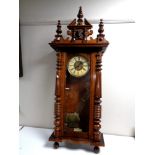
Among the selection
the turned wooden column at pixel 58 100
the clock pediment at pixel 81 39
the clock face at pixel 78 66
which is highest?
the clock pediment at pixel 81 39

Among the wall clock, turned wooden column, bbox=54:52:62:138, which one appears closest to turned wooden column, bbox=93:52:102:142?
the wall clock

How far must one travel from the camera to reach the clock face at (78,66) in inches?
42.0

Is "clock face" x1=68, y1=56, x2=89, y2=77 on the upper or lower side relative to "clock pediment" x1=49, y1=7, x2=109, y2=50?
lower

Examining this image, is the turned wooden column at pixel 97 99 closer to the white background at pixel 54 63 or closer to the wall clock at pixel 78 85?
the wall clock at pixel 78 85

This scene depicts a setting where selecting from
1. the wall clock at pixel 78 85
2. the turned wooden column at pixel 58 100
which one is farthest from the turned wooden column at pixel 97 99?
the turned wooden column at pixel 58 100

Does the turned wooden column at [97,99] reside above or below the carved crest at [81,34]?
below

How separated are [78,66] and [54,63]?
30 centimetres

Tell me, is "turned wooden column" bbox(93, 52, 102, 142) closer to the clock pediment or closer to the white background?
the clock pediment

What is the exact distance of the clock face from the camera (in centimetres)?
107

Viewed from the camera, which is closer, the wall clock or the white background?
the wall clock

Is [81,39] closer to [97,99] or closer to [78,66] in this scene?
[78,66]

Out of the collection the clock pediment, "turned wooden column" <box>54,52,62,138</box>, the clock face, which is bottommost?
"turned wooden column" <box>54,52,62,138</box>

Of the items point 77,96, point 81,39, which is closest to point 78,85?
point 77,96
